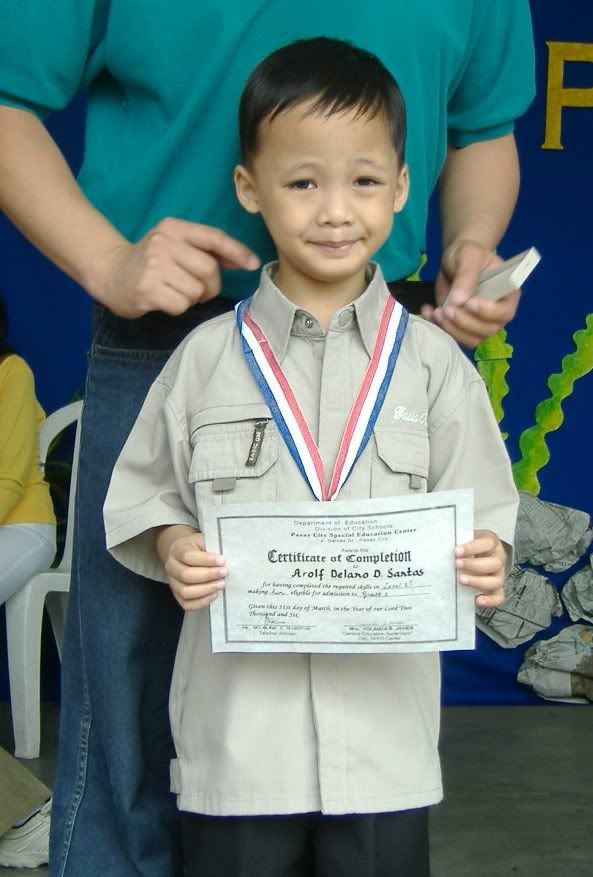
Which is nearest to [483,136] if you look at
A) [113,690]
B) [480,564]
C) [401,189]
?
[401,189]

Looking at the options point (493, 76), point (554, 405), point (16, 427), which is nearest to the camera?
point (493, 76)

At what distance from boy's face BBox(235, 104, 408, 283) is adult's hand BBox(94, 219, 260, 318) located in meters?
0.08

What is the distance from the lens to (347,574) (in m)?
1.48

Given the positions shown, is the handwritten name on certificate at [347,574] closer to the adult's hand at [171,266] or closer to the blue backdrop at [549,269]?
the adult's hand at [171,266]

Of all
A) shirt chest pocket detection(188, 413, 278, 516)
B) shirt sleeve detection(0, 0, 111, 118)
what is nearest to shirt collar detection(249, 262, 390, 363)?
shirt chest pocket detection(188, 413, 278, 516)

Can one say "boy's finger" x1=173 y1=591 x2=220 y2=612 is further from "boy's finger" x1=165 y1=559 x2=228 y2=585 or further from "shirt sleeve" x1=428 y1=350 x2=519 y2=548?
"shirt sleeve" x1=428 y1=350 x2=519 y2=548

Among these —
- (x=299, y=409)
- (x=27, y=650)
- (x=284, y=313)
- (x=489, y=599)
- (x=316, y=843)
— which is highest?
(x=284, y=313)

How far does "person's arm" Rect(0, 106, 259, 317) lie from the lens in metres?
1.59

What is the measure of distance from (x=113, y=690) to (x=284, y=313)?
0.58 meters

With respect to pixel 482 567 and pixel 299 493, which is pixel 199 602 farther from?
pixel 482 567

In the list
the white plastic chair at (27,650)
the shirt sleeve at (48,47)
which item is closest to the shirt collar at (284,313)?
the shirt sleeve at (48,47)

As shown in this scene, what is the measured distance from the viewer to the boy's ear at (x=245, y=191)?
65.7 inches

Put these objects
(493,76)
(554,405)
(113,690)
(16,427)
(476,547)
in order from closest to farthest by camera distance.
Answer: (476,547)
(113,690)
(493,76)
(16,427)
(554,405)

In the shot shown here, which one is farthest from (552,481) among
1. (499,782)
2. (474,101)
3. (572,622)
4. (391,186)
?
(391,186)
